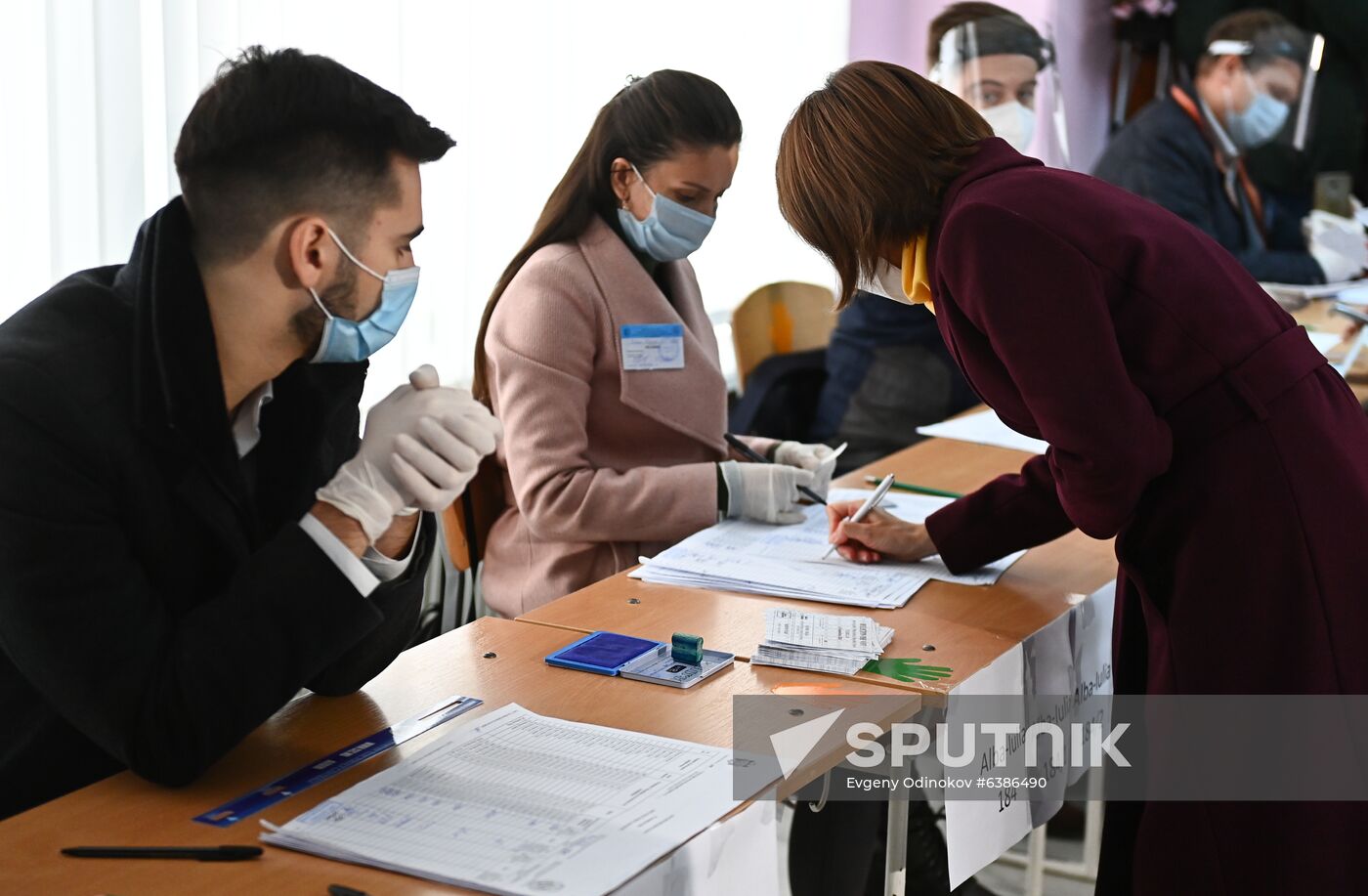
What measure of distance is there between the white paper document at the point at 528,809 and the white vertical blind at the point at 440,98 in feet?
2.34

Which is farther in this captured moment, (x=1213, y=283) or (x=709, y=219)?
(x=709, y=219)

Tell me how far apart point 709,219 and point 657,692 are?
2.81 ft

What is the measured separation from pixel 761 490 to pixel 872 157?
617mm

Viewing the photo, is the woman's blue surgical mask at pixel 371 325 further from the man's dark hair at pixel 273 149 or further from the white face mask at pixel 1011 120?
the white face mask at pixel 1011 120

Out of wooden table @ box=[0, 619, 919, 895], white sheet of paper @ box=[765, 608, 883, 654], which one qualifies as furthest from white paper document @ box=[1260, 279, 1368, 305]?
wooden table @ box=[0, 619, 919, 895]

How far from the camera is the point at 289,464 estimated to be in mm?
1326

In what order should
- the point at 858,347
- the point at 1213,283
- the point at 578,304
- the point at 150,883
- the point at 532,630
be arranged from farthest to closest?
the point at 858,347
the point at 578,304
the point at 532,630
the point at 1213,283
the point at 150,883

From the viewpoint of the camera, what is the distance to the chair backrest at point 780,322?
3129 mm

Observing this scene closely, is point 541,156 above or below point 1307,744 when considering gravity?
above

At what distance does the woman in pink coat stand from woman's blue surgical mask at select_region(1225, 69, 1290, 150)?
2268 millimetres

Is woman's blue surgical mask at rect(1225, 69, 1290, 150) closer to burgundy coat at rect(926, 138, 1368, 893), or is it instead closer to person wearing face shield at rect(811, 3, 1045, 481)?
person wearing face shield at rect(811, 3, 1045, 481)

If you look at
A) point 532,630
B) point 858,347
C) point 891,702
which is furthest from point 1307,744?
point 858,347

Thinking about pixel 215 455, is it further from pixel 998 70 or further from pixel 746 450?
pixel 998 70

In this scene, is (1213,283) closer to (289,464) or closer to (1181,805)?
(1181,805)
